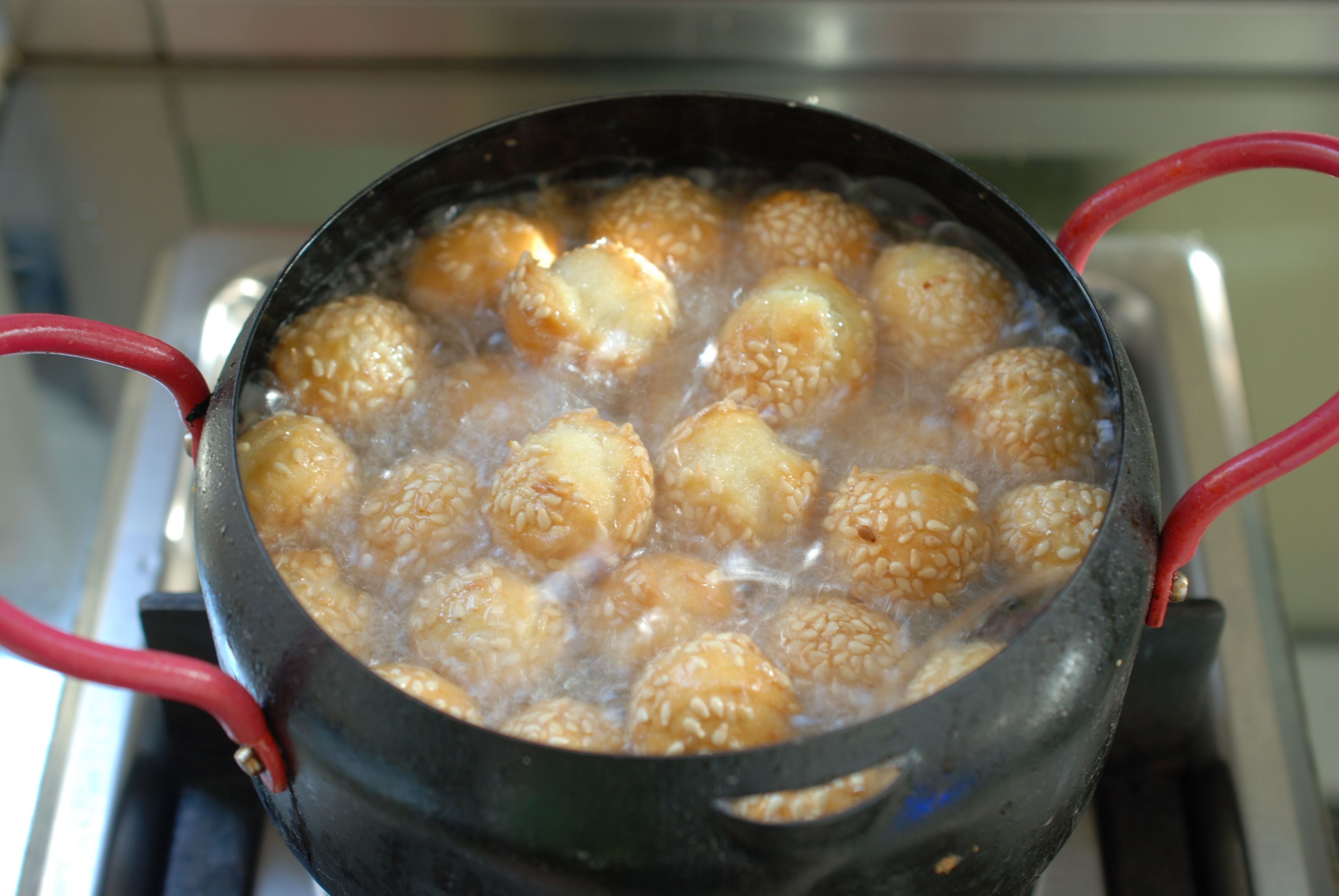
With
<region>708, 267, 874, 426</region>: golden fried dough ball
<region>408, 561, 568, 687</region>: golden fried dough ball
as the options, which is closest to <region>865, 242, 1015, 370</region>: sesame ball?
<region>708, 267, 874, 426</region>: golden fried dough ball

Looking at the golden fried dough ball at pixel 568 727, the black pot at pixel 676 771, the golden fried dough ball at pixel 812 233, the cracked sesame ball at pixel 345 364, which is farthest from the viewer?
the golden fried dough ball at pixel 812 233

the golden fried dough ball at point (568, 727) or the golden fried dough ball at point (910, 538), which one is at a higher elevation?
the golden fried dough ball at point (910, 538)

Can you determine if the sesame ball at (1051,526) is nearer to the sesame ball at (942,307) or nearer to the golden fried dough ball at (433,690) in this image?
the sesame ball at (942,307)

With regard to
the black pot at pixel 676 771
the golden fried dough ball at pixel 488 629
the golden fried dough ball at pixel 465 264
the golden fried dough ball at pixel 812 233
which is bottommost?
the black pot at pixel 676 771

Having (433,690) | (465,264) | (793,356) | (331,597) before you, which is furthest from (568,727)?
(465,264)

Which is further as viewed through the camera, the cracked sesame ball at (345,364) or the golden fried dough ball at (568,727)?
the cracked sesame ball at (345,364)

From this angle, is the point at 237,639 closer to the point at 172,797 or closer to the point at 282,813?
the point at 282,813

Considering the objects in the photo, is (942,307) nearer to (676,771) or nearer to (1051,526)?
(1051,526)

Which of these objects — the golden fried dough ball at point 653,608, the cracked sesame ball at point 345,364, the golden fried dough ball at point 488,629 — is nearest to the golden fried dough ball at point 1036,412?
the golden fried dough ball at point 653,608
